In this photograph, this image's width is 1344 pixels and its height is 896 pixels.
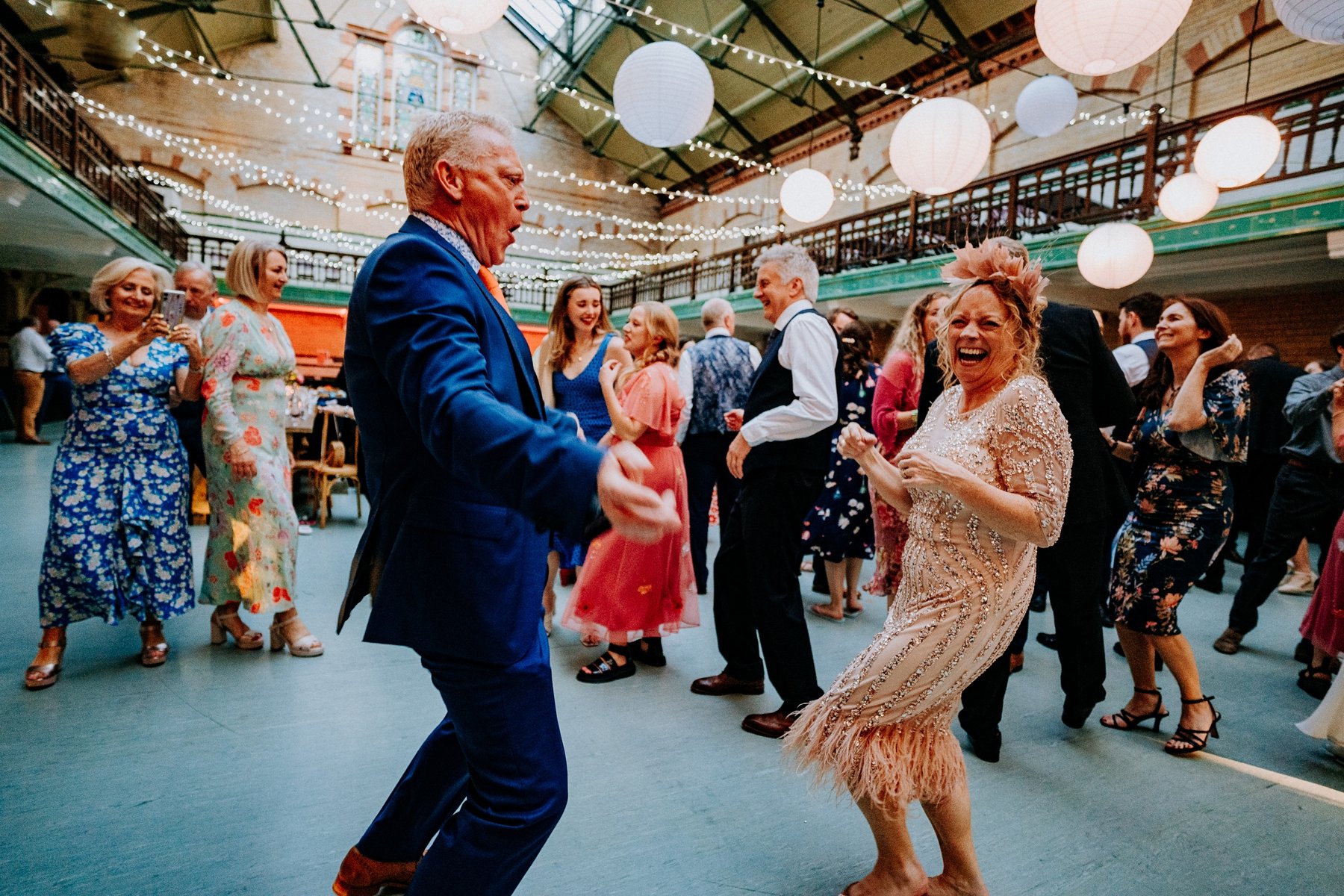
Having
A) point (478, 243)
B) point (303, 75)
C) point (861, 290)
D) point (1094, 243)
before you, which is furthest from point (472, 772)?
point (303, 75)

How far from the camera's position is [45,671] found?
7.72 feet

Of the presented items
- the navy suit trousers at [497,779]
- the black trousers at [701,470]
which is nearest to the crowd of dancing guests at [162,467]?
the black trousers at [701,470]

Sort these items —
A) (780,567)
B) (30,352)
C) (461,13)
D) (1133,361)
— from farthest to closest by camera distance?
(30,352), (1133,361), (461,13), (780,567)

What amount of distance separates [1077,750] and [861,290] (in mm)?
8603

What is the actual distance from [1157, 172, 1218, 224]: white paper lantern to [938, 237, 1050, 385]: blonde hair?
5076 mm

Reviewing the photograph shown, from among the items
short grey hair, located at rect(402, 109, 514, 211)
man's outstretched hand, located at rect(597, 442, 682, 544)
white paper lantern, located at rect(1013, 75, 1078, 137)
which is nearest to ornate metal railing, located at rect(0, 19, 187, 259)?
short grey hair, located at rect(402, 109, 514, 211)

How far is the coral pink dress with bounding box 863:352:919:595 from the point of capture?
10.6 ft

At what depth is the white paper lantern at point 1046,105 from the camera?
8.16m

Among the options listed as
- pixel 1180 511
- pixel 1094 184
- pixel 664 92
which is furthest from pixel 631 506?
pixel 1094 184

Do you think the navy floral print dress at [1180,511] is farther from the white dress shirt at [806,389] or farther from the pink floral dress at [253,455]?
the pink floral dress at [253,455]

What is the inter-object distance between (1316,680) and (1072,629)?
145 cm

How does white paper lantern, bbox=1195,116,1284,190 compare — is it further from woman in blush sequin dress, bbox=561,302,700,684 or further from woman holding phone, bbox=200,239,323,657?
woman holding phone, bbox=200,239,323,657

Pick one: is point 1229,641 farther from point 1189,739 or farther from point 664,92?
point 664,92

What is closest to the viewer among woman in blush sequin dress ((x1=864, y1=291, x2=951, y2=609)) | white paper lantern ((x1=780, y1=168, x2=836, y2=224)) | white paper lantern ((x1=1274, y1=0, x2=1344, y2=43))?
white paper lantern ((x1=1274, y1=0, x2=1344, y2=43))
